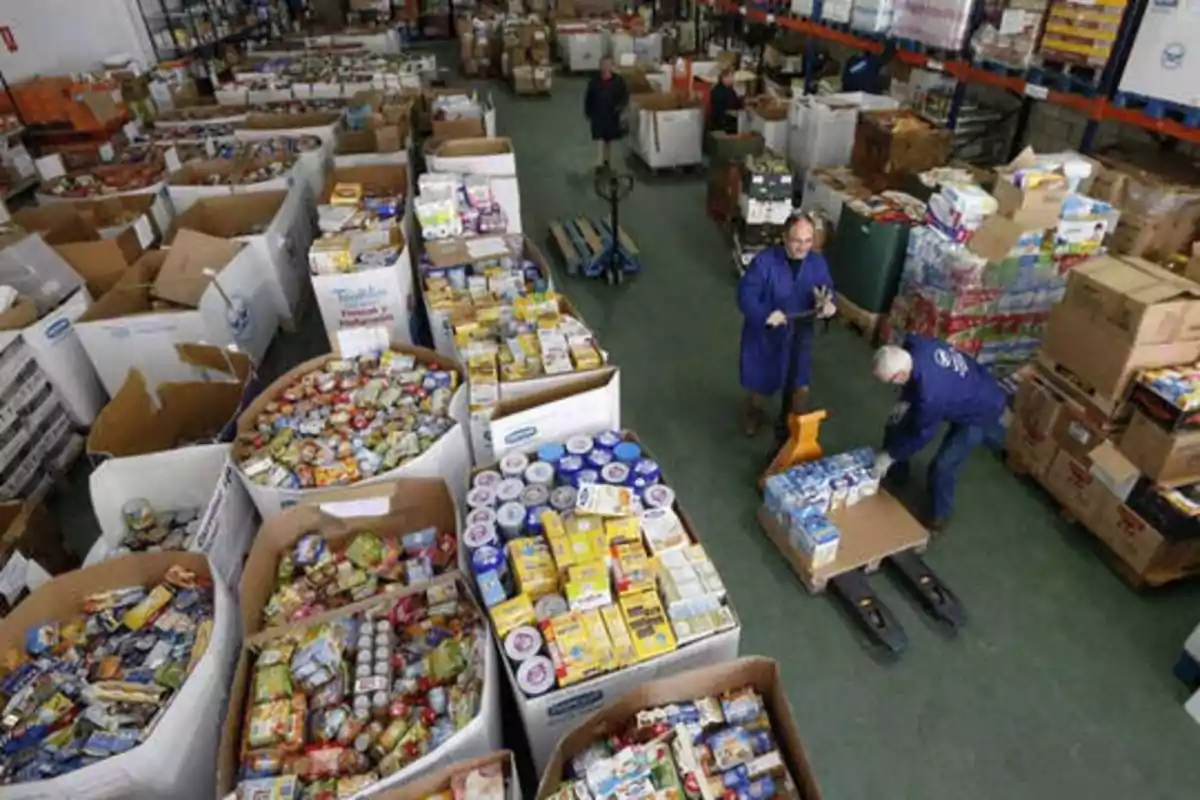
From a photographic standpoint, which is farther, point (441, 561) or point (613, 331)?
point (613, 331)

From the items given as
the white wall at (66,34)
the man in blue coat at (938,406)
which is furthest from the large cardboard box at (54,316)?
the white wall at (66,34)

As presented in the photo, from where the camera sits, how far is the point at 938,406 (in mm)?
3279

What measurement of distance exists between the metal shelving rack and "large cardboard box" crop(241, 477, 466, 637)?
4726 mm

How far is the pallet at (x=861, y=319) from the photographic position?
17.0 ft

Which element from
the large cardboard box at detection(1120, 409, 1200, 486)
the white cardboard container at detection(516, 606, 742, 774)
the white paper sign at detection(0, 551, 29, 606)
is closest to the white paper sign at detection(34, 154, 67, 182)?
the white paper sign at detection(0, 551, 29, 606)

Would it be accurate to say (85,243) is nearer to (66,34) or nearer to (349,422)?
(349,422)

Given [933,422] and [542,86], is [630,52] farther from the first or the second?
[933,422]

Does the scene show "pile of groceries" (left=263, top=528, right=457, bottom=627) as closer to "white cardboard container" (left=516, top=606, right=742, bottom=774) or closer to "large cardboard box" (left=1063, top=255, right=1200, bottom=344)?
"white cardboard container" (left=516, top=606, right=742, bottom=774)

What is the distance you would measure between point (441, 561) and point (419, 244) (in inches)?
146

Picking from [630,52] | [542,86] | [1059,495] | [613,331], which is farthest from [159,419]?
[630,52]

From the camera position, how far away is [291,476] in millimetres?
3062

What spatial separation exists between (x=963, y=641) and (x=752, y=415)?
1784 mm

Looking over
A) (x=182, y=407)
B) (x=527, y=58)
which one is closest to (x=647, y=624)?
(x=182, y=407)

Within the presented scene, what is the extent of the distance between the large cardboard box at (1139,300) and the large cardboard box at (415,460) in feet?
10.2
